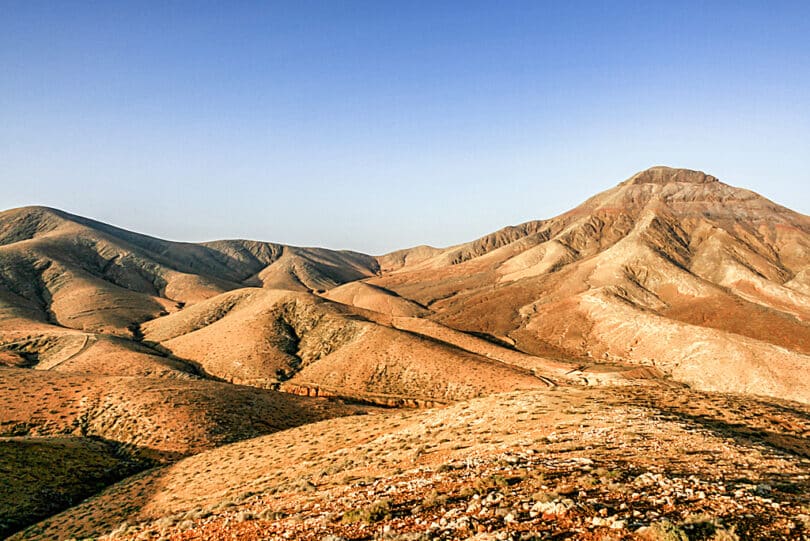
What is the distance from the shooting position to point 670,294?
116 meters

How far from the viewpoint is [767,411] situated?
78.3ft

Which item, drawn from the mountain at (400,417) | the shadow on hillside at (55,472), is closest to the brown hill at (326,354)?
the mountain at (400,417)

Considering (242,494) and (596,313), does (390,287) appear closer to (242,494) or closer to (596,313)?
(596,313)

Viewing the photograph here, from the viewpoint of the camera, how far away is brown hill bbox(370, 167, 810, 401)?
225 feet

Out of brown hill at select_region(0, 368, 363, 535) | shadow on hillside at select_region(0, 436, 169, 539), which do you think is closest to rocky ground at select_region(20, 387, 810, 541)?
shadow on hillside at select_region(0, 436, 169, 539)

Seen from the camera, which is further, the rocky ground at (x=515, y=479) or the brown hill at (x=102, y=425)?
the brown hill at (x=102, y=425)

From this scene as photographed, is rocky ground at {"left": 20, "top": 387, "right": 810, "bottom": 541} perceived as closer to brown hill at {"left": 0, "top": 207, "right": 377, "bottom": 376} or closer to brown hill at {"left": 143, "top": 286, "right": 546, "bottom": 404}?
brown hill at {"left": 143, "top": 286, "right": 546, "bottom": 404}

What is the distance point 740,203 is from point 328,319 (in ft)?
675

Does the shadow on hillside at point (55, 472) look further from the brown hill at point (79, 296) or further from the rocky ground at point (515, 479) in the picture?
the brown hill at point (79, 296)

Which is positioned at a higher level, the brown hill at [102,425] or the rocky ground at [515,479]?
the rocky ground at [515,479]

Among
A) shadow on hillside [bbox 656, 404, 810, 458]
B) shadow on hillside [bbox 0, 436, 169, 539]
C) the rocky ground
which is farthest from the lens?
shadow on hillside [bbox 0, 436, 169, 539]

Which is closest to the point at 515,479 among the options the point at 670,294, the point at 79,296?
the point at 670,294

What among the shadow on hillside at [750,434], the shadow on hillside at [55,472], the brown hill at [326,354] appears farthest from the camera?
the brown hill at [326,354]

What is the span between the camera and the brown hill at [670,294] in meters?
68.5
